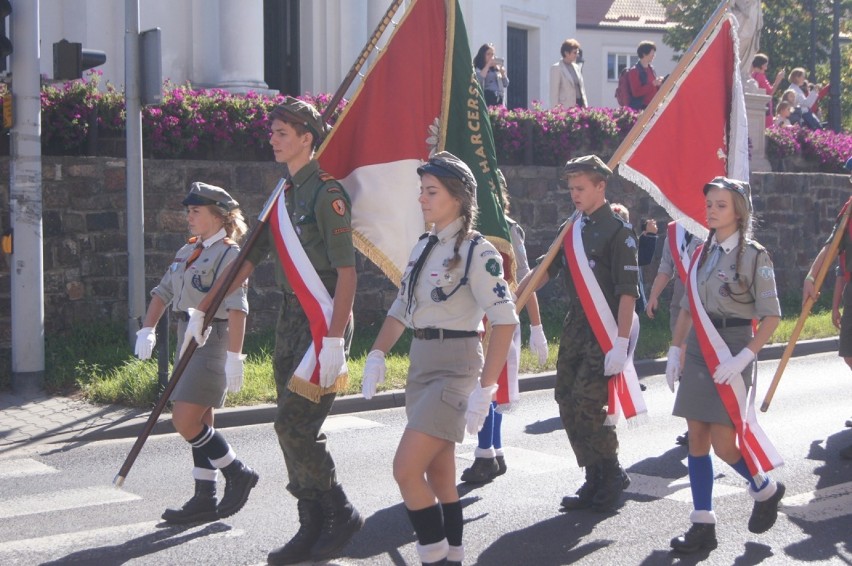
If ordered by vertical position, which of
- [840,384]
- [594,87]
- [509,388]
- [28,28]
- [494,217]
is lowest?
[840,384]

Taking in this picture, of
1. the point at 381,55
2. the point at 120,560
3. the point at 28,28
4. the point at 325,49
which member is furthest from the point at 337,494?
the point at 325,49

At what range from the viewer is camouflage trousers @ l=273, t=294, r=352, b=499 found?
18.3 ft

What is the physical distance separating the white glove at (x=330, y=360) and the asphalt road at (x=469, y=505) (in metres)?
0.98

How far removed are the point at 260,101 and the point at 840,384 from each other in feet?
23.2

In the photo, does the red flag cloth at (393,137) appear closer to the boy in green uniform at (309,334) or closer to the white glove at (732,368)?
the boy in green uniform at (309,334)

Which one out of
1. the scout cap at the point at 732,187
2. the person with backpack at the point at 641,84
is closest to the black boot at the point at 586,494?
the scout cap at the point at 732,187

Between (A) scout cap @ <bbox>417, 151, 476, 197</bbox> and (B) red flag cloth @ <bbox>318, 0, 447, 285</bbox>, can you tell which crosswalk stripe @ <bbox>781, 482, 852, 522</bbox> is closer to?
(B) red flag cloth @ <bbox>318, 0, 447, 285</bbox>

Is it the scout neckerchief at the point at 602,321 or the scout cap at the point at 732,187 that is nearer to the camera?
the scout cap at the point at 732,187

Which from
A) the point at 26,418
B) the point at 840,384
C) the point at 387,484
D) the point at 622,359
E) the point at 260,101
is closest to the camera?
the point at 622,359

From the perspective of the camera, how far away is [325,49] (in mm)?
21078

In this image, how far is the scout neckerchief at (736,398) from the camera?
19.6 ft

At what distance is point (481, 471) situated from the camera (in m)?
7.52

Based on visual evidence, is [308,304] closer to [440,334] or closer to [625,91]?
[440,334]

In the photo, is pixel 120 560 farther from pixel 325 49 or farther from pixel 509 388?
pixel 325 49
